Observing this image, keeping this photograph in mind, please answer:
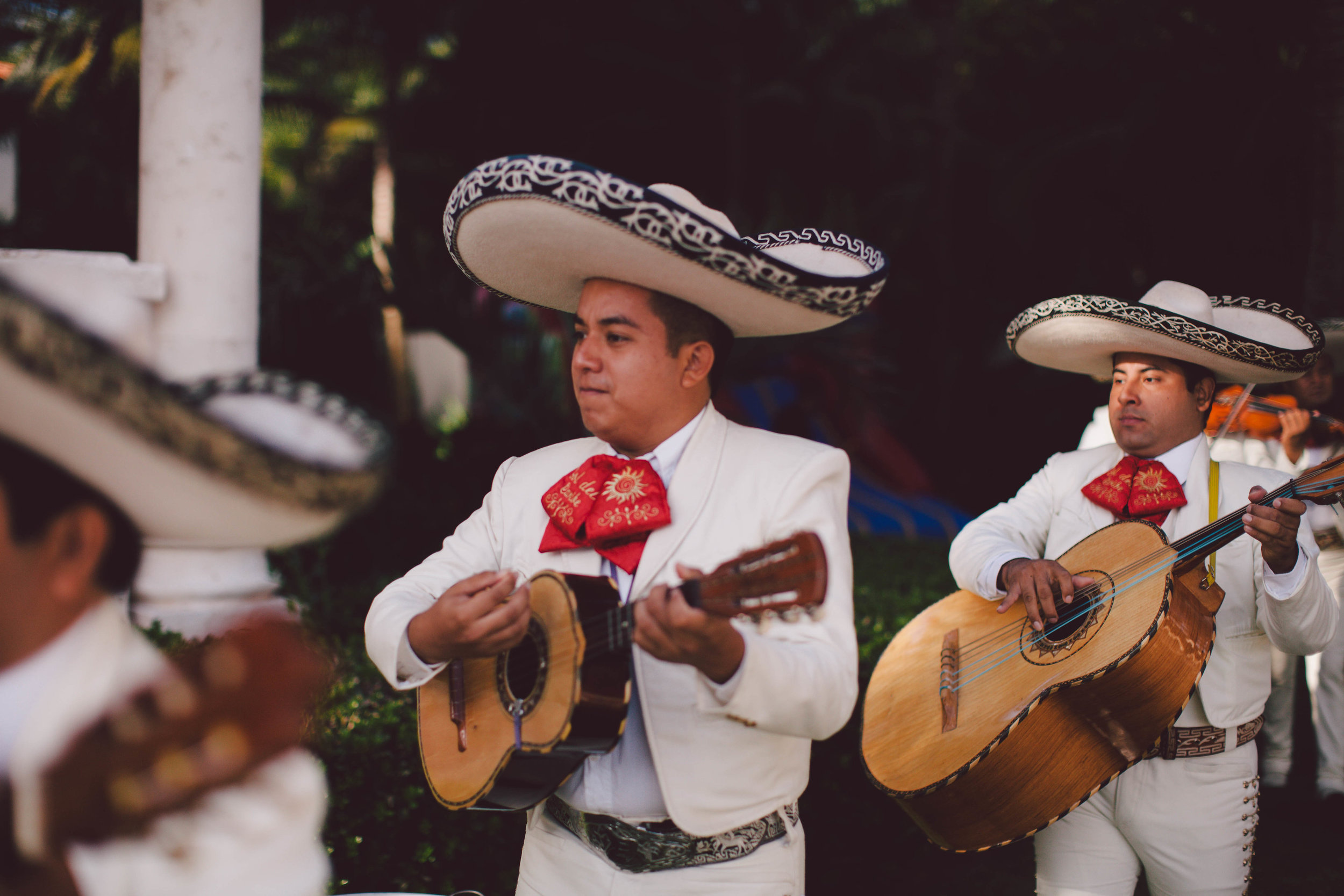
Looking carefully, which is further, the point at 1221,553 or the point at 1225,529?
the point at 1221,553

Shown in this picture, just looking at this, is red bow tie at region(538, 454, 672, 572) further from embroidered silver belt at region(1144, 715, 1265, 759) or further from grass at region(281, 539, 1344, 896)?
embroidered silver belt at region(1144, 715, 1265, 759)

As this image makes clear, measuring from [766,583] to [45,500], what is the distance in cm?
106

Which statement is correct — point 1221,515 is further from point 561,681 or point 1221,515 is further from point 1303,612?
point 561,681

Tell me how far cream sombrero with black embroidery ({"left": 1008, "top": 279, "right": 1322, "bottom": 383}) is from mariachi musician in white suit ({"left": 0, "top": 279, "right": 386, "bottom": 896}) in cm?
274

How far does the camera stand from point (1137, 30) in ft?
44.0

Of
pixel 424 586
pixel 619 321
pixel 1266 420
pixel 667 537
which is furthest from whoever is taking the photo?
pixel 1266 420

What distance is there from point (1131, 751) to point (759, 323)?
150 centimetres

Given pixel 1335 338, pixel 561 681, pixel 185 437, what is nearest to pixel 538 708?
pixel 561 681

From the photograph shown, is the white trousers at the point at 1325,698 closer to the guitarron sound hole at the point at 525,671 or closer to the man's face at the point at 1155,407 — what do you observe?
the man's face at the point at 1155,407

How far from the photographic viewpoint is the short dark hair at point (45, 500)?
101cm

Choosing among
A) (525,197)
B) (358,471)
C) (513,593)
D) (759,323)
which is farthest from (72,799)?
(759,323)

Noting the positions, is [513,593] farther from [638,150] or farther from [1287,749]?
[638,150]

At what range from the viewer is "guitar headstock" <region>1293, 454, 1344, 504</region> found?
8.91ft

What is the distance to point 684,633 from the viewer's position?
5.69 feet
